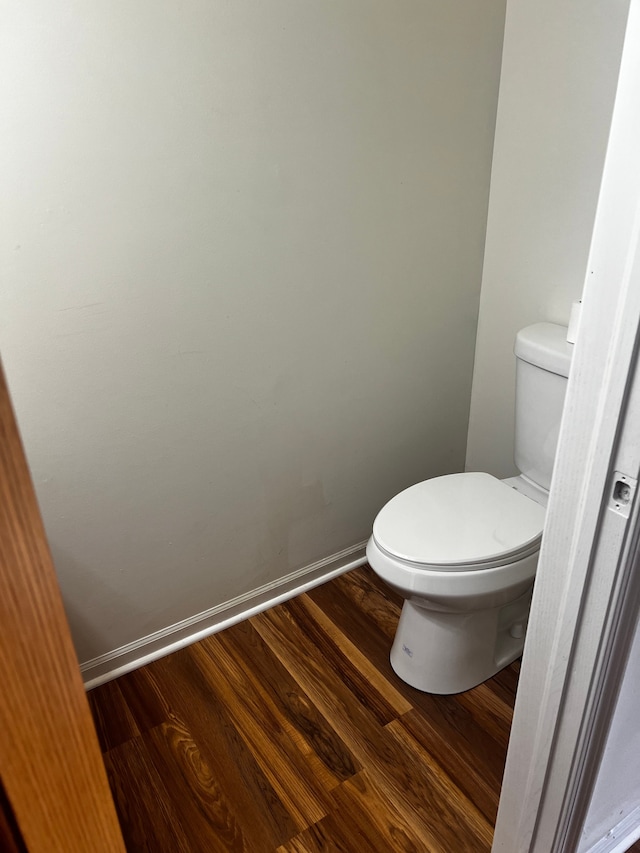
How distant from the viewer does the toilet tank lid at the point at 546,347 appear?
155 centimetres

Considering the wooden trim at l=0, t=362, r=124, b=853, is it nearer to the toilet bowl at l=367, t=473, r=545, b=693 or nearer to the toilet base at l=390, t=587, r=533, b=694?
the toilet bowl at l=367, t=473, r=545, b=693

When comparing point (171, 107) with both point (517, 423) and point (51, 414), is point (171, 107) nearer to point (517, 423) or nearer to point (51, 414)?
point (51, 414)

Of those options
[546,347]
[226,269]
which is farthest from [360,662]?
[226,269]

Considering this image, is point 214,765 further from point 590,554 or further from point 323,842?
point 590,554

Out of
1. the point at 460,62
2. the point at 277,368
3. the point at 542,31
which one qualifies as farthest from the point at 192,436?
the point at 542,31

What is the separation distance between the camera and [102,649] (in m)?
1.66

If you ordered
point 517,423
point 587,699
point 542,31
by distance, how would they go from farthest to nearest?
1. point 517,423
2. point 542,31
3. point 587,699

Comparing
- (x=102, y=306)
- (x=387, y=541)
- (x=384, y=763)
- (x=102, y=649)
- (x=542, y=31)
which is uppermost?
(x=542, y=31)

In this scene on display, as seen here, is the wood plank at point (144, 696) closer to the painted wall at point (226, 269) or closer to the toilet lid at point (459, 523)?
the painted wall at point (226, 269)

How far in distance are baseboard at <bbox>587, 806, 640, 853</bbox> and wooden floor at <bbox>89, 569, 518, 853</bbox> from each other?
8.4 inches

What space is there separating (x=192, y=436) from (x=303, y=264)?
506mm

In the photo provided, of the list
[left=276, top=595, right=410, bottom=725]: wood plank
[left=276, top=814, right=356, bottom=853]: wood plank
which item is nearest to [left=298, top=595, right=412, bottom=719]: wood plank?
[left=276, top=595, right=410, bottom=725]: wood plank

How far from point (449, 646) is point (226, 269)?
1066 mm

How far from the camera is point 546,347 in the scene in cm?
159
